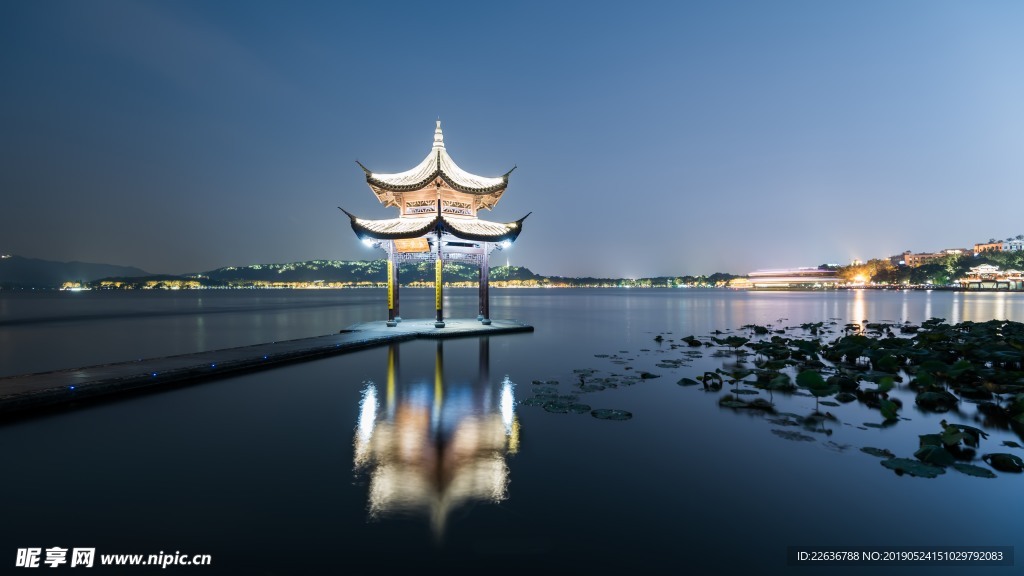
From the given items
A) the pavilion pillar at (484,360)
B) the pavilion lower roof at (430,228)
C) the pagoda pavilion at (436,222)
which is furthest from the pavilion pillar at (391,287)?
the pavilion pillar at (484,360)

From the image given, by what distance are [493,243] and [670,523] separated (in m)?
21.4

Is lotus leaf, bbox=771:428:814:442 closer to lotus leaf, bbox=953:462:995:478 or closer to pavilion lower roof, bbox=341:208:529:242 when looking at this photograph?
lotus leaf, bbox=953:462:995:478

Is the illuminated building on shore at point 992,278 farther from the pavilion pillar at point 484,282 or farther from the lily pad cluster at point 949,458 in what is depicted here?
the lily pad cluster at point 949,458

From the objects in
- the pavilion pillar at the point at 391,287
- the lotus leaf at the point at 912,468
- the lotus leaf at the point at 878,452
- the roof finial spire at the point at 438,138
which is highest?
the roof finial spire at the point at 438,138

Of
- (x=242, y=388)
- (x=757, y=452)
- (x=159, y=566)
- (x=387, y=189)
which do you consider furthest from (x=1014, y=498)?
(x=387, y=189)

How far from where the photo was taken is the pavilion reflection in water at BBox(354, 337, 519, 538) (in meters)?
6.55

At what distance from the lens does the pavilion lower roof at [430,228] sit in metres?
23.5

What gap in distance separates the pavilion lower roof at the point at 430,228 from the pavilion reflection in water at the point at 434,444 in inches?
429

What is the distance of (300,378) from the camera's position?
14617 millimetres

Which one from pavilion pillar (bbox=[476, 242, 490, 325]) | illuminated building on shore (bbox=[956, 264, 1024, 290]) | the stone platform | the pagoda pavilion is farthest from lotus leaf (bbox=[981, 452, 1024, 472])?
illuminated building on shore (bbox=[956, 264, 1024, 290])

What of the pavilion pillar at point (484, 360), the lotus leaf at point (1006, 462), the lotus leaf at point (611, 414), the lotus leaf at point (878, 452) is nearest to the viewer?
the lotus leaf at point (1006, 462)

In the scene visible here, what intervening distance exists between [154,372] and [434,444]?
381 inches

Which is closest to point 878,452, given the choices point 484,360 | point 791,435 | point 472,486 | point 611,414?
point 791,435

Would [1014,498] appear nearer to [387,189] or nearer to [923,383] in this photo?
[923,383]
